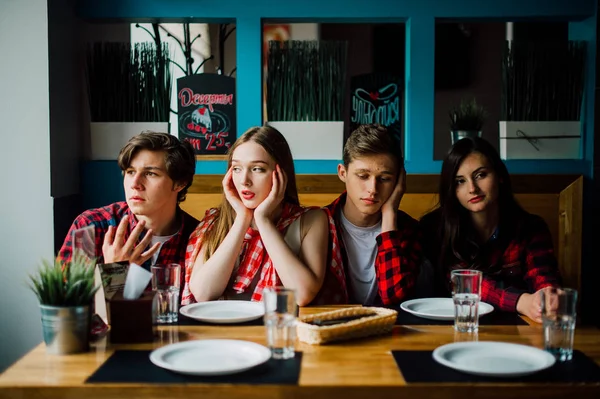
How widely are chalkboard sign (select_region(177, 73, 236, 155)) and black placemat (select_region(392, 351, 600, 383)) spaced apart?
1.65 meters

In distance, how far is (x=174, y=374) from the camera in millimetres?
1231

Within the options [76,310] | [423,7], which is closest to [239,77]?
[423,7]

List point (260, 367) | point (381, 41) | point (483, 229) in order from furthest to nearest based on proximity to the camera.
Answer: point (381, 41), point (483, 229), point (260, 367)

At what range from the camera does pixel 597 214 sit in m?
2.78

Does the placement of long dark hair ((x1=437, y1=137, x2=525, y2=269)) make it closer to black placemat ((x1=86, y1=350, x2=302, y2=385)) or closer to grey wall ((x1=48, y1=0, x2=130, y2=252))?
black placemat ((x1=86, y1=350, x2=302, y2=385))

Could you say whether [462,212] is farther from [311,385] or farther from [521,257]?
[311,385]

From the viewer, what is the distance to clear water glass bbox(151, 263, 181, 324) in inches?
63.2

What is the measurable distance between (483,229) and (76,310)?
1.47m

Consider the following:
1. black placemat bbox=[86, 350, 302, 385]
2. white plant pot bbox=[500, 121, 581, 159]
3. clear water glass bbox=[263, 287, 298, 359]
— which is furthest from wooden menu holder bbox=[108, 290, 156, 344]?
white plant pot bbox=[500, 121, 581, 159]

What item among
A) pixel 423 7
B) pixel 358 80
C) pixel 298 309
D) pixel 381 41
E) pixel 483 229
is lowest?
pixel 298 309

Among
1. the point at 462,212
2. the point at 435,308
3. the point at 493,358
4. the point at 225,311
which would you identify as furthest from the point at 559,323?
the point at 462,212

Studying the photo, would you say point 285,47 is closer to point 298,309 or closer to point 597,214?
point 298,309

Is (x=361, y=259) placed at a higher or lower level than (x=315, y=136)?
lower

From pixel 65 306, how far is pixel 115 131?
1.53 m
